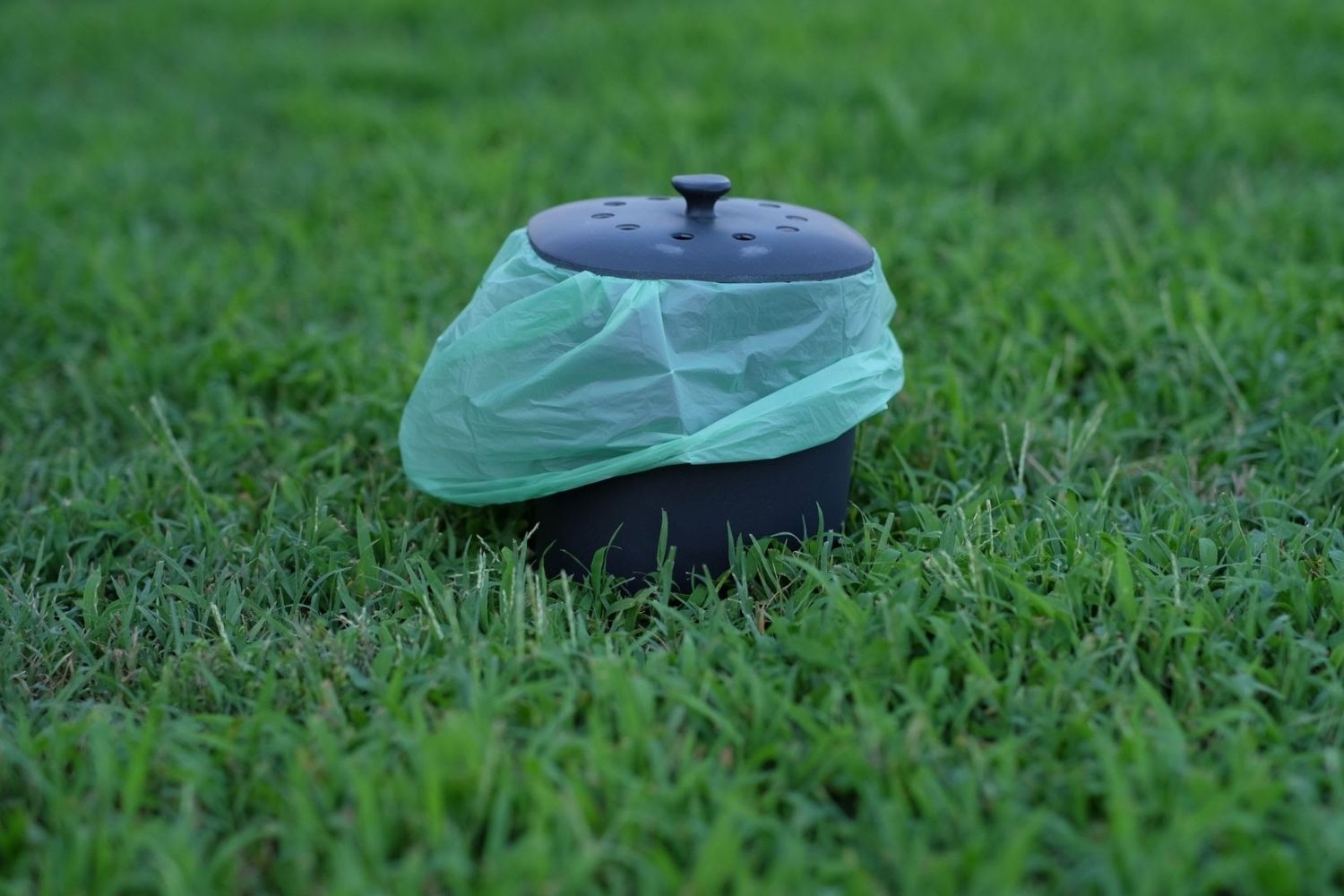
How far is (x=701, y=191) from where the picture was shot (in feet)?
6.49

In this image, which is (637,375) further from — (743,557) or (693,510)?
(743,557)

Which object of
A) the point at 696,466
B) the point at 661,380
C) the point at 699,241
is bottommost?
the point at 696,466

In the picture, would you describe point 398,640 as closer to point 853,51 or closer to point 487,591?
point 487,591

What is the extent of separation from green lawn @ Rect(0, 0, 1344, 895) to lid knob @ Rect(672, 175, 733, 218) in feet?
1.97

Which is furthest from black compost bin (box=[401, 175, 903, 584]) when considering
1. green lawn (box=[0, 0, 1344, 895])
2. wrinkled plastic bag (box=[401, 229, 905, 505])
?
green lawn (box=[0, 0, 1344, 895])

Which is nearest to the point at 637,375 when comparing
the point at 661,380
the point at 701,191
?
the point at 661,380

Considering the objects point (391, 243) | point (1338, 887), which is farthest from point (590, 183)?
point (1338, 887)

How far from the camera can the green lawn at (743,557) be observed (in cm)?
144

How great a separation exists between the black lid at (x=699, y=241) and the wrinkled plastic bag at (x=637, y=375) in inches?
0.9

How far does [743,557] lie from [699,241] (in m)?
0.53

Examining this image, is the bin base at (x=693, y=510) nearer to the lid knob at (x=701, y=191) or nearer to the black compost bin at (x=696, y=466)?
the black compost bin at (x=696, y=466)

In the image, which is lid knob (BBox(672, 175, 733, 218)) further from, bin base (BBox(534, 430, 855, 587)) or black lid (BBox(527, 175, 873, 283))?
bin base (BBox(534, 430, 855, 587))

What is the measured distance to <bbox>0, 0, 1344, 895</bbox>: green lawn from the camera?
144 centimetres

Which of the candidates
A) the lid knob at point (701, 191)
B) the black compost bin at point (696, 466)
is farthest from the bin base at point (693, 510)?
the lid knob at point (701, 191)
